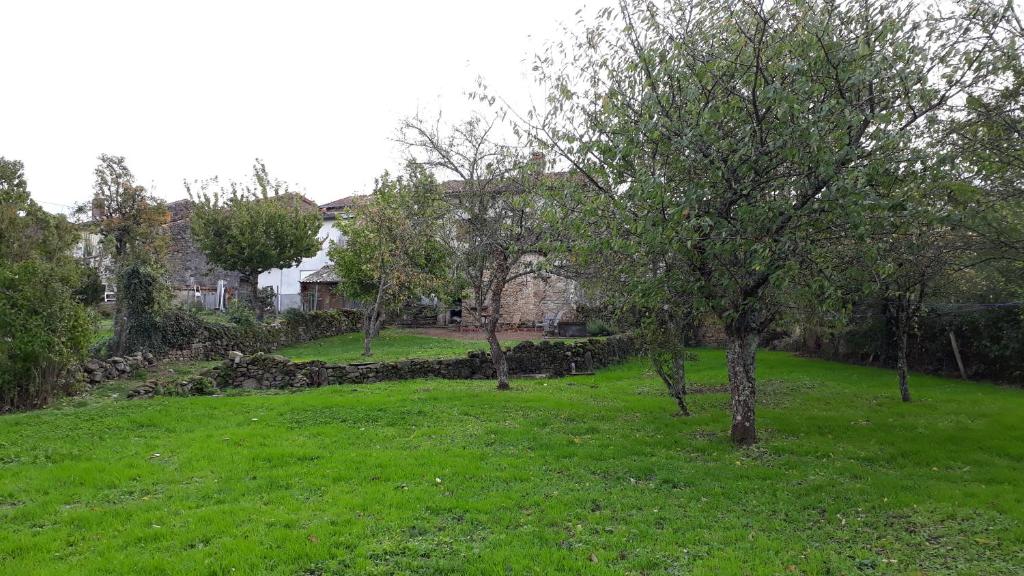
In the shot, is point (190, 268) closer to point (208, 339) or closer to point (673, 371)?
point (208, 339)

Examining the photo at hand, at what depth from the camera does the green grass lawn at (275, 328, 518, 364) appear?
19.9 m

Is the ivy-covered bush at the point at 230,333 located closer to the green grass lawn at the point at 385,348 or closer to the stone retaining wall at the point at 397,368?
the green grass lawn at the point at 385,348

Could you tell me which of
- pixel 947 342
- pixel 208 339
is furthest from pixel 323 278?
pixel 947 342

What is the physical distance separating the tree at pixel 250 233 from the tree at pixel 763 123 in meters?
22.3

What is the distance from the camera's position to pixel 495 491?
21.8 feet

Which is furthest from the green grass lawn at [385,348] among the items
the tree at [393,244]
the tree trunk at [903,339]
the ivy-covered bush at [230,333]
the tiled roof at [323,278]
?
the tree trunk at [903,339]

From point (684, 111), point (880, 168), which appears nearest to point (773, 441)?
point (880, 168)

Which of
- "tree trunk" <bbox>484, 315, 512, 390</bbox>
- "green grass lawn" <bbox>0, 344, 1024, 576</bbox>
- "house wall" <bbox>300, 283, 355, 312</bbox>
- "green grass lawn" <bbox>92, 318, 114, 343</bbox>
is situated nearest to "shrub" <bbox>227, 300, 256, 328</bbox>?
"green grass lawn" <bbox>92, 318, 114, 343</bbox>

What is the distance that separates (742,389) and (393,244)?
13209 millimetres

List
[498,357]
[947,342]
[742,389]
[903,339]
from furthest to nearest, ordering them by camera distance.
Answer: [947,342] → [498,357] → [903,339] → [742,389]

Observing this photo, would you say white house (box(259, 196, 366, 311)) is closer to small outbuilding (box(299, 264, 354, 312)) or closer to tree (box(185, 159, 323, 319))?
small outbuilding (box(299, 264, 354, 312))

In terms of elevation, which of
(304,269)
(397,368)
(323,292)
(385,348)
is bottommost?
(397,368)

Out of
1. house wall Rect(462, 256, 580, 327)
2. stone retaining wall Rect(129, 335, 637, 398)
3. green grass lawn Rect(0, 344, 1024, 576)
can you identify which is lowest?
green grass lawn Rect(0, 344, 1024, 576)

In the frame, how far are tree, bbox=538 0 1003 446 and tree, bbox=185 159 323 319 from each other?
73.2ft
